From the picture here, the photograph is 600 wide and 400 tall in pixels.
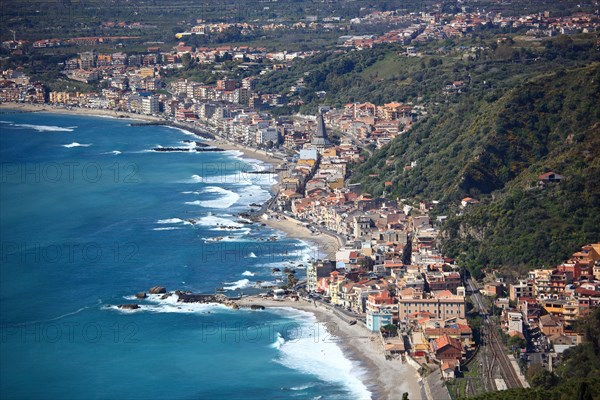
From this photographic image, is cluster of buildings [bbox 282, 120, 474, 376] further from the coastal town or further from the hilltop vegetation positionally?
the hilltop vegetation

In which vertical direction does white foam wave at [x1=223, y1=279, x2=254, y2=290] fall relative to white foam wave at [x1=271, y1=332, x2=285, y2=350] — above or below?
above

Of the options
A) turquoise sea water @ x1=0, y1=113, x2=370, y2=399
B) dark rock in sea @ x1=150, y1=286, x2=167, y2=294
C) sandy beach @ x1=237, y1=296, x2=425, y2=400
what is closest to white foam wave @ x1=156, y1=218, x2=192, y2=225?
turquoise sea water @ x1=0, y1=113, x2=370, y2=399

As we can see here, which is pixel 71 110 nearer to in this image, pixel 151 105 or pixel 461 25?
pixel 151 105

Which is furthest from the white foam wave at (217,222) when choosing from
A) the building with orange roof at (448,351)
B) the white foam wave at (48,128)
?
the white foam wave at (48,128)

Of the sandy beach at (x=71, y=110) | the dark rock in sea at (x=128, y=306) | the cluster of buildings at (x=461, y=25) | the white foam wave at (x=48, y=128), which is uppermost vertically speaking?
the cluster of buildings at (x=461, y=25)

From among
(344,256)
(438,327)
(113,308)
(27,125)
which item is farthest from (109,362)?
(27,125)

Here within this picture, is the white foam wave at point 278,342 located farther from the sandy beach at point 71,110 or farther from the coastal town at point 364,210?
the sandy beach at point 71,110

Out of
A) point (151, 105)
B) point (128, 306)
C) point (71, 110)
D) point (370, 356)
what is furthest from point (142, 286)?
point (71, 110)
